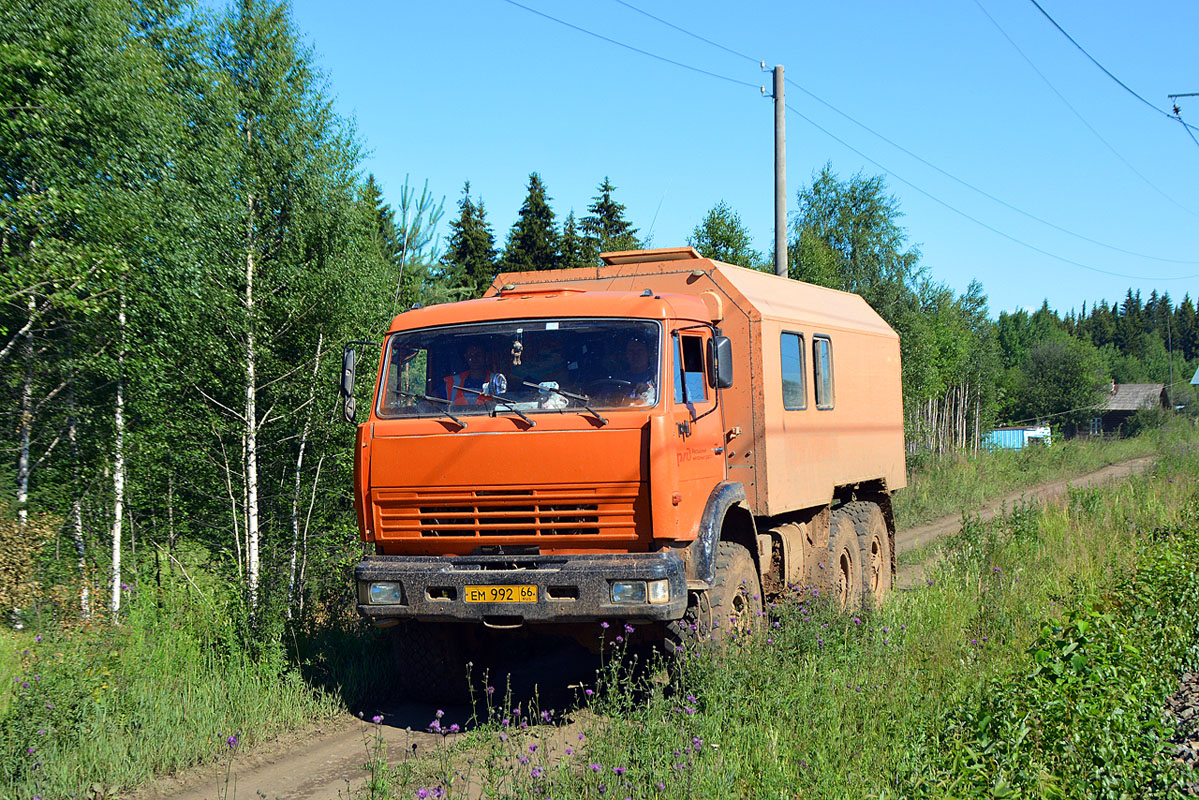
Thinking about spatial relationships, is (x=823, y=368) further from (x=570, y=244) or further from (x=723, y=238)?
(x=570, y=244)

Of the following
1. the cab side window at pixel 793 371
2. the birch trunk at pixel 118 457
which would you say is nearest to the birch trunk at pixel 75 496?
the birch trunk at pixel 118 457

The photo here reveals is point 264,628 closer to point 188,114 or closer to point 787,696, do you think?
point 787,696

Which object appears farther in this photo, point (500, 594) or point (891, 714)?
point (500, 594)

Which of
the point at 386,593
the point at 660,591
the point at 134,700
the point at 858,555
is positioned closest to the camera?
the point at 660,591

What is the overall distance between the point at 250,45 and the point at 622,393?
→ 7.89 meters

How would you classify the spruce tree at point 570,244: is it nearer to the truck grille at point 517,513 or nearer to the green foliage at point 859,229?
the green foliage at point 859,229

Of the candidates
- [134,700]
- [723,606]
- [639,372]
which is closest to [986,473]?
[723,606]

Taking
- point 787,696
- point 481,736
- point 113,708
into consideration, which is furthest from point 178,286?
point 787,696

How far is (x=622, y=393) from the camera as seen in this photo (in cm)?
652

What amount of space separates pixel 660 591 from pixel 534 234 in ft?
112

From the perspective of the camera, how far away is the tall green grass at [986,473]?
Result: 1952 cm

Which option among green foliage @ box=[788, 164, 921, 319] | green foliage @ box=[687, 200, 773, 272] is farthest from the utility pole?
green foliage @ box=[788, 164, 921, 319]

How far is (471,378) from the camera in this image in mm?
6852

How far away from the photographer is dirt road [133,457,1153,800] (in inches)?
215
